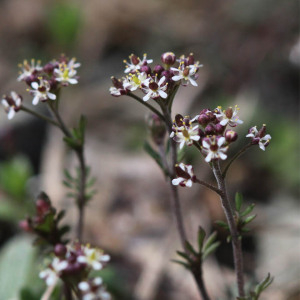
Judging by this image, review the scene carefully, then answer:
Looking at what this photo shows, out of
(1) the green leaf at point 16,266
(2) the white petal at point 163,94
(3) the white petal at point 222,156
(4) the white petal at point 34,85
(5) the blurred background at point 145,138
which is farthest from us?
(5) the blurred background at point 145,138

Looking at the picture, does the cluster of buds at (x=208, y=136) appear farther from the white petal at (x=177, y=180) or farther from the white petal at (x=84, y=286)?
the white petal at (x=84, y=286)

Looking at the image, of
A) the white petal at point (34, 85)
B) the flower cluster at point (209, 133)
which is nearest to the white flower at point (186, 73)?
the flower cluster at point (209, 133)

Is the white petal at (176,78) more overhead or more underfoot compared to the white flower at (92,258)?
more overhead

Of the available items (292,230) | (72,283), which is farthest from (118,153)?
(72,283)

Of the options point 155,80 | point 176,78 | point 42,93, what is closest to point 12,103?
point 42,93

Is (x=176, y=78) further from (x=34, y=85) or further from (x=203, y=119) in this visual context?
(x=34, y=85)

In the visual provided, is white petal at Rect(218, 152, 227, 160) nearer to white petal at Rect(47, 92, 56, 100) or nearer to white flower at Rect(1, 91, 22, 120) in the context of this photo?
white petal at Rect(47, 92, 56, 100)

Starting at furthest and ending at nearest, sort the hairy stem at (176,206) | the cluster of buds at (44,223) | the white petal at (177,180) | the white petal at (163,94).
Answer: the cluster of buds at (44,223)
the hairy stem at (176,206)
the white petal at (163,94)
the white petal at (177,180)
